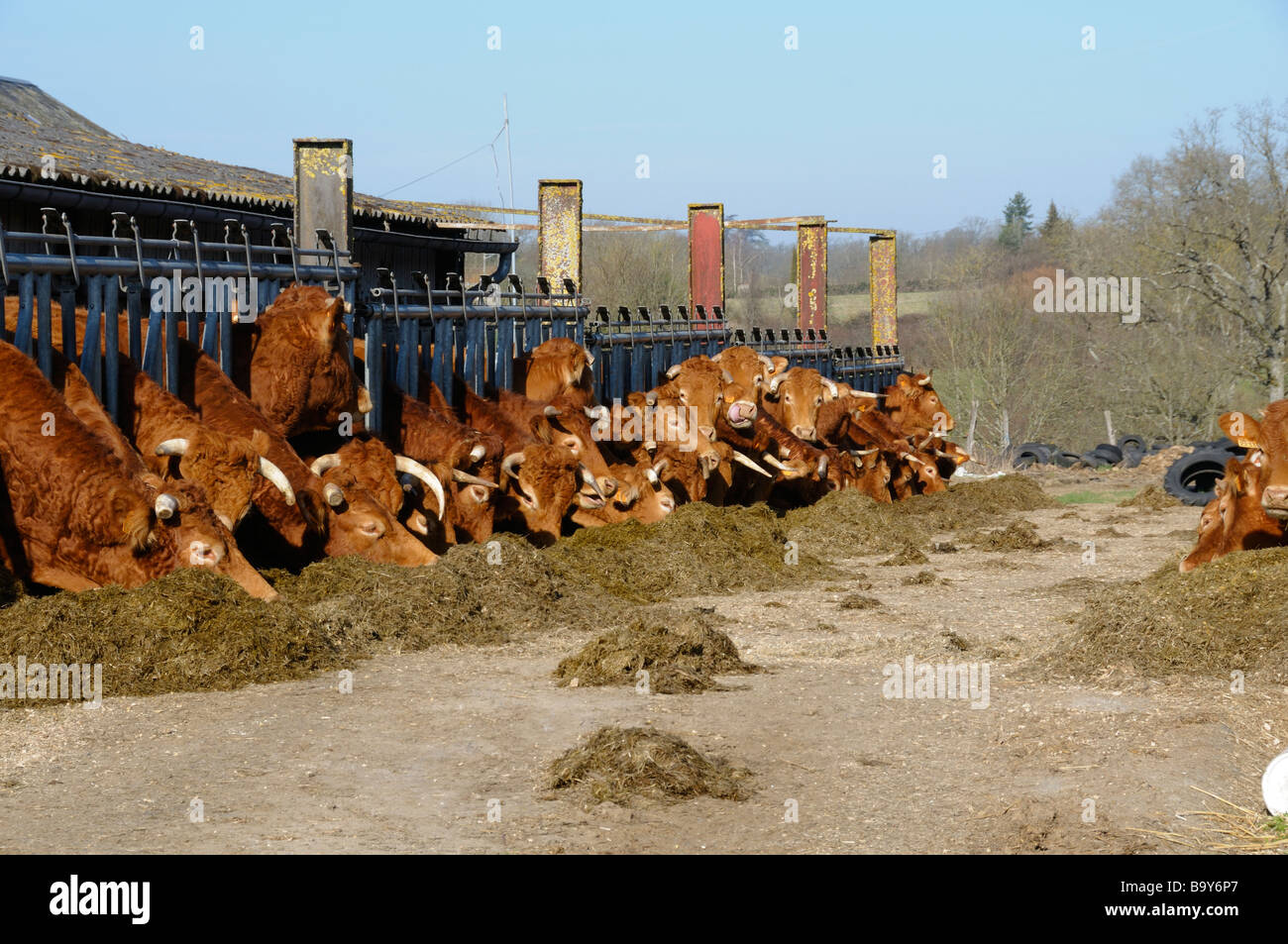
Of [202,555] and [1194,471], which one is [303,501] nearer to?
[202,555]

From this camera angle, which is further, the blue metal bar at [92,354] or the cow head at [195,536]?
the blue metal bar at [92,354]

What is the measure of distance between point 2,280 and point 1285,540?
367 inches

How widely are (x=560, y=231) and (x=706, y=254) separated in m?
6.26

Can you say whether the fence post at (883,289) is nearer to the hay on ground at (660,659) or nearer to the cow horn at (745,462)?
the cow horn at (745,462)

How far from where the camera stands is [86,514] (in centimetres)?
896

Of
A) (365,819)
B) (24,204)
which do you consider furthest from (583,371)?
(365,819)

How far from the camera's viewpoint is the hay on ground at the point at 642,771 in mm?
6133

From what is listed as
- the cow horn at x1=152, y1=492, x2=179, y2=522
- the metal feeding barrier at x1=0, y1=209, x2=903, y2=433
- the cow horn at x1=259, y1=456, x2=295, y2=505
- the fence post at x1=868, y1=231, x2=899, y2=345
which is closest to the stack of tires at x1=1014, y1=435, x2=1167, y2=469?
the fence post at x1=868, y1=231, x2=899, y2=345

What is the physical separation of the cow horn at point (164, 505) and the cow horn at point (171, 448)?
0.99 meters

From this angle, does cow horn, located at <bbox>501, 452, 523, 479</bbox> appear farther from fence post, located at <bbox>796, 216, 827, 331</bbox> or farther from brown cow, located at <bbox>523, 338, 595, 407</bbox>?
fence post, located at <bbox>796, 216, 827, 331</bbox>

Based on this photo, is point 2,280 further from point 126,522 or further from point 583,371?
point 583,371

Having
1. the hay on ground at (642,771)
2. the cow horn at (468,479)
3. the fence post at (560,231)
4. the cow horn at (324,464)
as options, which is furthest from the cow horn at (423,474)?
the fence post at (560,231)

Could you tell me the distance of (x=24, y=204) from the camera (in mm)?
15352

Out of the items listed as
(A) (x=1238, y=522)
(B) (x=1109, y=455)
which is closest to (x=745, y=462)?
(A) (x=1238, y=522)
